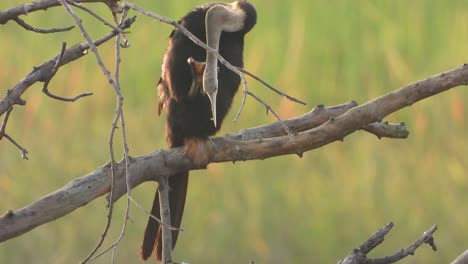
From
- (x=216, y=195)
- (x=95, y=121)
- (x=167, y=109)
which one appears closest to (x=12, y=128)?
(x=95, y=121)

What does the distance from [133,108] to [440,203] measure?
1.27 meters

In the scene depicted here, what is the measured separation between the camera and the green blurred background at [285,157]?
5.04 metres

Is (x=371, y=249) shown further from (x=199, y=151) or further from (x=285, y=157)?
(x=285, y=157)

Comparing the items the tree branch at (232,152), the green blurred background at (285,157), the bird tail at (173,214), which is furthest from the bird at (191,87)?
the green blurred background at (285,157)

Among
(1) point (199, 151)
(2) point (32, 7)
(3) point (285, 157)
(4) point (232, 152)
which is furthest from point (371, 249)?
(3) point (285, 157)

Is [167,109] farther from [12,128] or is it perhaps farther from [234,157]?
[12,128]

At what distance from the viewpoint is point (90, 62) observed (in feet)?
17.9

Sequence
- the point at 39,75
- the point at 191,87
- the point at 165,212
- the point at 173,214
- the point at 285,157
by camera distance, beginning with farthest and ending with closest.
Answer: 1. the point at 285,157
2. the point at 173,214
3. the point at 191,87
4. the point at 165,212
5. the point at 39,75

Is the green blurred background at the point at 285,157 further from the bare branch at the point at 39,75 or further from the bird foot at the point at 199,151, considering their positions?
the bare branch at the point at 39,75

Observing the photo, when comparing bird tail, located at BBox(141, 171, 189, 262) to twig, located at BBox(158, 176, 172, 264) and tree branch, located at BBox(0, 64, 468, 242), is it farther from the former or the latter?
twig, located at BBox(158, 176, 172, 264)

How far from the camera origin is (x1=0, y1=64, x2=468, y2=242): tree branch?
90.2 inches

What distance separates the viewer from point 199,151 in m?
2.81

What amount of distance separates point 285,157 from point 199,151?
8.12 feet

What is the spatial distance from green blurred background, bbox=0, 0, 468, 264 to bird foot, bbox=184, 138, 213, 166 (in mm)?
1917
